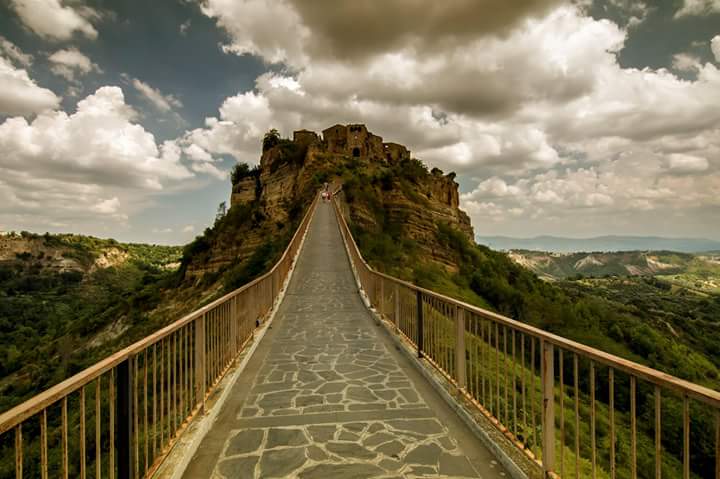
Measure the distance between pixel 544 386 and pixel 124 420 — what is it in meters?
3.37

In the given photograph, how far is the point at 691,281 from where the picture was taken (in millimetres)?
198125

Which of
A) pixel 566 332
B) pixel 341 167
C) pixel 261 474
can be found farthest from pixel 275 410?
pixel 341 167

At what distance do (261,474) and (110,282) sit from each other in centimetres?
14592

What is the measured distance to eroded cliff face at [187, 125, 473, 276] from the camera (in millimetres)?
38781

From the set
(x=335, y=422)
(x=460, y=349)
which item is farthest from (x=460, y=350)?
(x=335, y=422)

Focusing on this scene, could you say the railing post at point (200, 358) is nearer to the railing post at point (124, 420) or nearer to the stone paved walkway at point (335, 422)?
the stone paved walkway at point (335, 422)

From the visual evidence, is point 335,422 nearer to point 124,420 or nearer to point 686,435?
point 124,420

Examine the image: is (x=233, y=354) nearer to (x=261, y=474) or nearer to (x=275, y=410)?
(x=275, y=410)

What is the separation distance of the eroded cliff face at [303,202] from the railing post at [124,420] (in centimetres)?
2782

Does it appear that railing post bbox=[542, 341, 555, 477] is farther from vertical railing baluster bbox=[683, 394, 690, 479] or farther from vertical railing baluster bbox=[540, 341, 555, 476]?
vertical railing baluster bbox=[683, 394, 690, 479]

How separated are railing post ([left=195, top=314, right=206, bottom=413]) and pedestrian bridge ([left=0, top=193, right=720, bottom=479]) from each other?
2 centimetres

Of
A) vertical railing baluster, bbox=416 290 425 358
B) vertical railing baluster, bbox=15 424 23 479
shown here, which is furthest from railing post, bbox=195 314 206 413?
vertical railing baluster, bbox=416 290 425 358

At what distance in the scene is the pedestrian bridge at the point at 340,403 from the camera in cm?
252

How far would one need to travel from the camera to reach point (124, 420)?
9.25ft
